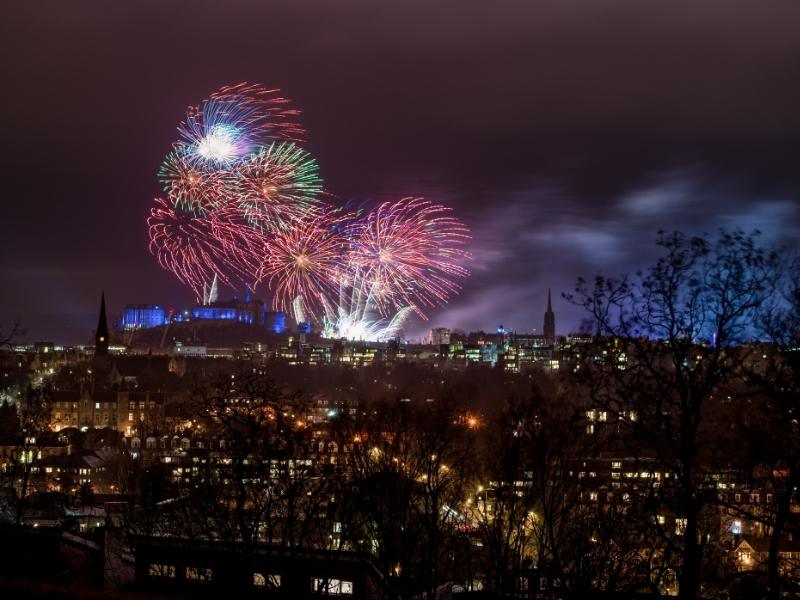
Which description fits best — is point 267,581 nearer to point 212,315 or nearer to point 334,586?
point 334,586

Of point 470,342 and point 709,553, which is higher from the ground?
point 470,342

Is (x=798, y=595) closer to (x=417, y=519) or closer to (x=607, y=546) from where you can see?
(x=607, y=546)

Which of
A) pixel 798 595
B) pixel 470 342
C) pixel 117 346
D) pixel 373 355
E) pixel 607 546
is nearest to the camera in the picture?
pixel 798 595

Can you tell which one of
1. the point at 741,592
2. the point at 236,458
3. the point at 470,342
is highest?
the point at 470,342

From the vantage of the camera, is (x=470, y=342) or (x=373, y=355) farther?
(x=470, y=342)

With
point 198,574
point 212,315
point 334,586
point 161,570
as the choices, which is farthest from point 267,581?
point 212,315

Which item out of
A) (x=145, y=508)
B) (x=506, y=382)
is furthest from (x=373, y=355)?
(x=145, y=508)

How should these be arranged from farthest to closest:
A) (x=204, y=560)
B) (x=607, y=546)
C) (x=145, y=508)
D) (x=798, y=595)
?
(x=145, y=508) → (x=204, y=560) → (x=607, y=546) → (x=798, y=595)

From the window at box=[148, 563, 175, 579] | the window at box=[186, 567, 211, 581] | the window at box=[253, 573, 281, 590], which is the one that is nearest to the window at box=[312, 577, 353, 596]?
the window at box=[253, 573, 281, 590]
